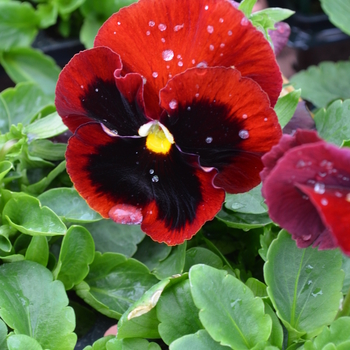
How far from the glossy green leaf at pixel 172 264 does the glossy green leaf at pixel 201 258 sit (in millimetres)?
13

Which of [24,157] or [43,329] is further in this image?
[24,157]

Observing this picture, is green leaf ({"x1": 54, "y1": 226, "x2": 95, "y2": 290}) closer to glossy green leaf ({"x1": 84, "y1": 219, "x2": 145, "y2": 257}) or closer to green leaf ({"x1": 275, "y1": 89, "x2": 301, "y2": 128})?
glossy green leaf ({"x1": 84, "y1": 219, "x2": 145, "y2": 257})

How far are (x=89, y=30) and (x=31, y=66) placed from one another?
0.71 ft

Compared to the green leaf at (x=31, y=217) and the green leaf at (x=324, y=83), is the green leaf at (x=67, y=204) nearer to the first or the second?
the green leaf at (x=31, y=217)

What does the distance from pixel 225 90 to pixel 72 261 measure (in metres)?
0.33

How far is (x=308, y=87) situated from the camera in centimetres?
131

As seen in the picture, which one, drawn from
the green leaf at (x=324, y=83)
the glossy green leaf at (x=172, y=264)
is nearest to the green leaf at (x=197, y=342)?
the glossy green leaf at (x=172, y=264)

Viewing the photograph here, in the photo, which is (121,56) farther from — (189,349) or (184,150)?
(189,349)

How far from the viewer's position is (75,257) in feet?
2.25

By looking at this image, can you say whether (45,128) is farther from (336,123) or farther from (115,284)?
(336,123)

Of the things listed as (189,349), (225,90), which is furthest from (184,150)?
(189,349)

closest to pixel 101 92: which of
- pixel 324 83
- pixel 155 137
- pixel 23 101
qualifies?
pixel 155 137

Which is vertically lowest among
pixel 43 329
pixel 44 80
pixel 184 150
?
pixel 44 80

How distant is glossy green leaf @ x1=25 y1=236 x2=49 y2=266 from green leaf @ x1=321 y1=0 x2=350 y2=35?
3.38 feet
